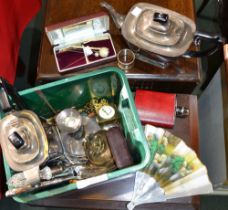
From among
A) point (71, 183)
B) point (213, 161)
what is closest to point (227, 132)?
point (213, 161)

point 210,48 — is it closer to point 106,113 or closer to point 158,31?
point 158,31

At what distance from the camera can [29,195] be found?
2.57 feet

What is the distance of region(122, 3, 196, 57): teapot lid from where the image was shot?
3.17ft

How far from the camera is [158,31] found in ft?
3.17

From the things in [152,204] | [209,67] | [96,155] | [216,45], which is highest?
[216,45]

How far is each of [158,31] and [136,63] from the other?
0.15 m

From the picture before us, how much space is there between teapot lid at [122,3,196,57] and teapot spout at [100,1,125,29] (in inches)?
2.3

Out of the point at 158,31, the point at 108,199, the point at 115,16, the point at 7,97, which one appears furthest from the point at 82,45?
the point at 108,199

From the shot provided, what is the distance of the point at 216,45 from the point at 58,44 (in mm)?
492

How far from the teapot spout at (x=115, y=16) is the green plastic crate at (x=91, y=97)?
24 cm

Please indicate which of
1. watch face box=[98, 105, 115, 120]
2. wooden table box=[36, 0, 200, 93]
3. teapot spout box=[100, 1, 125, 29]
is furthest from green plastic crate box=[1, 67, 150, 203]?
teapot spout box=[100, 1, 125, 29]

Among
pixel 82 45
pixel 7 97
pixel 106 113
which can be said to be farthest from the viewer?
pixel 82 45

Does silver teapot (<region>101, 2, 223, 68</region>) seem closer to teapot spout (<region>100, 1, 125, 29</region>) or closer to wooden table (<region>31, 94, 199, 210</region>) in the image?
teapot spout (<region>100, 1, 125, 29</region>)

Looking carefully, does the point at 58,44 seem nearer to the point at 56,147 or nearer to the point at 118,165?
the point at 56,147
